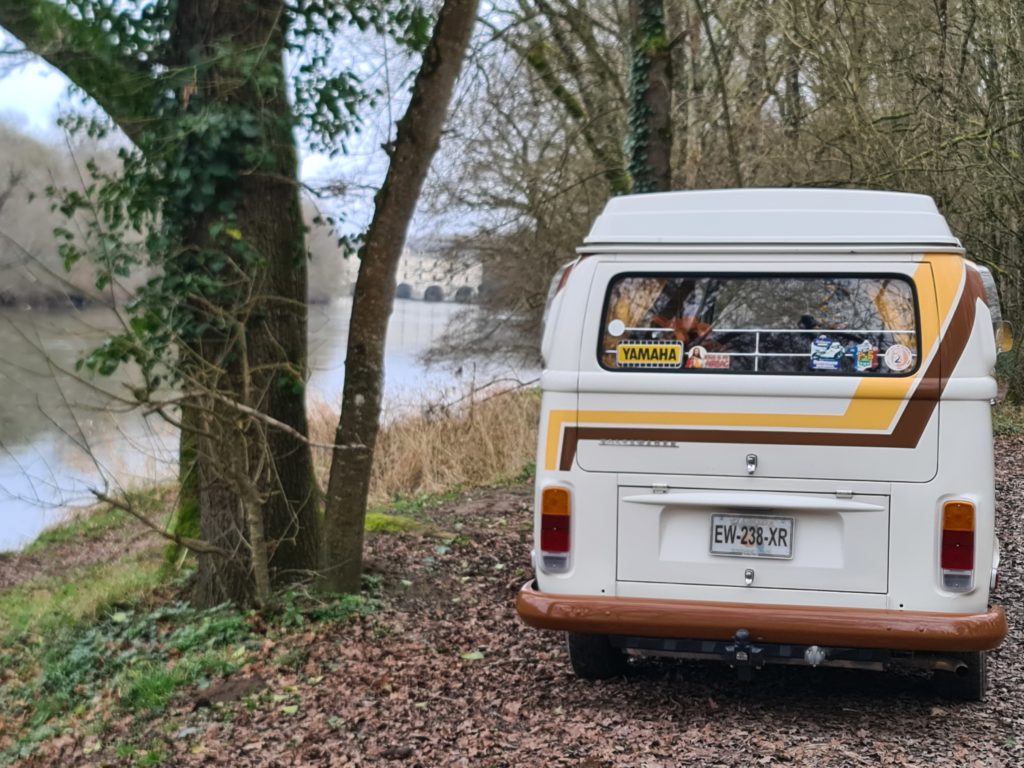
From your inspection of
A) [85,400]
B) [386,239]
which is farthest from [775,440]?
[85,400]

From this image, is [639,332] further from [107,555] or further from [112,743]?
[107,555]

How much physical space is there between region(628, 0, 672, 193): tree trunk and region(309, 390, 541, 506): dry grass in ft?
15.1

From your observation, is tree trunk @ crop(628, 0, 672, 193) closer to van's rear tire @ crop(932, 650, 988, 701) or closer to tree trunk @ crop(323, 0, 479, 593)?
tree trunk @ crop(323, 0, 479, 593)

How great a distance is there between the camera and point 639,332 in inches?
194

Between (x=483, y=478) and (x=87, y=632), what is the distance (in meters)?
6.97

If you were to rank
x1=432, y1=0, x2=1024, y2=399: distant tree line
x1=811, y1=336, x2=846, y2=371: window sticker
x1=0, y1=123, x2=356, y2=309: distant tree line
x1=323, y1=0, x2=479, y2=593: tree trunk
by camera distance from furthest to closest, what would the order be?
x1=432, y1=0, x2=1024, y2=399: distant tree line < x1=323, y1=0, x2=479, y2=593: tree trunk < x1=0, y1=123, x2=356, y2=309: distant tree line < x1=811, y1=336, x2=846, y2=371: window sticker

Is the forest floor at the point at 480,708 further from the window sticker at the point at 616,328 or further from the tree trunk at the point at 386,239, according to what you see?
the window sticker at the point at 616,328

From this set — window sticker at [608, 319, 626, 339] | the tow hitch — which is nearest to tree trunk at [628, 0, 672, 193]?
window sticker at [608, 319, 626, 339]

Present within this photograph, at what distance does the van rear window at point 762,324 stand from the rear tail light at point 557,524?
646mm

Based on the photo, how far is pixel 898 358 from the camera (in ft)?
15.2

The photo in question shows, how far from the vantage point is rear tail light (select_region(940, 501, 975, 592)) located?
4465mm

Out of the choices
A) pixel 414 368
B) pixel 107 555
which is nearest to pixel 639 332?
pixel 107 555

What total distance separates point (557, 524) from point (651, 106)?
6.92m

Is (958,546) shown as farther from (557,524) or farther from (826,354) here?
(557,524)
